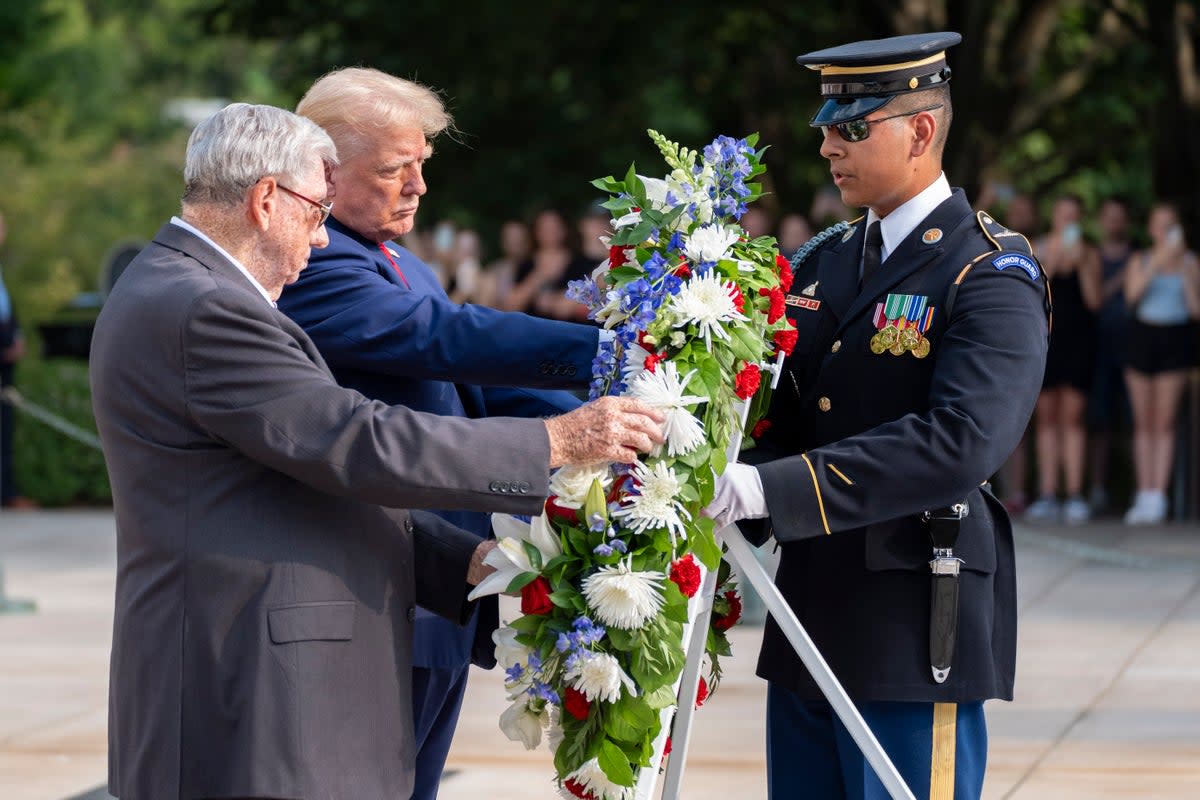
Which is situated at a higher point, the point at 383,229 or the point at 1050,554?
the point at 383,229

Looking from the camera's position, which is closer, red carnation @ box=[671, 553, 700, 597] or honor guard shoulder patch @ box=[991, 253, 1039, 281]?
red carnation @ box=[671, 553, 700, 597]

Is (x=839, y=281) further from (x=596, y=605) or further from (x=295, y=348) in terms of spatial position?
(x=295, y=348)

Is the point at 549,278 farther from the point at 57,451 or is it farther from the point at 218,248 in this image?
the point at 218,248

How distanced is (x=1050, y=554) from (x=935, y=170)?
759 cm

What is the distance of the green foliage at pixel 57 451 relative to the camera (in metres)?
13.7

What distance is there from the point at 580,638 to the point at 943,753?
2.52 feet

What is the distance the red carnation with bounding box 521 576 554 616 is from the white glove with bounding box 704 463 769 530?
1.10ft

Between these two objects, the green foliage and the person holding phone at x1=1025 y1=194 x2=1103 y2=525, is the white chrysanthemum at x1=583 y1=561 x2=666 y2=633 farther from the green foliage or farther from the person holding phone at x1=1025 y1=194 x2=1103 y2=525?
the green foliage

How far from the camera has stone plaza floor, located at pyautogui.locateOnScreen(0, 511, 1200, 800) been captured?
6.08 m

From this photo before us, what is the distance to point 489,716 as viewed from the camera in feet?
23.4

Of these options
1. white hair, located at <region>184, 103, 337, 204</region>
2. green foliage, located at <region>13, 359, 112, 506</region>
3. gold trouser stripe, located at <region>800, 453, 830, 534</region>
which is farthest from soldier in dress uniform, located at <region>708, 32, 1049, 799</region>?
green foliage, located at <region>13, 359, 112, 506</region>

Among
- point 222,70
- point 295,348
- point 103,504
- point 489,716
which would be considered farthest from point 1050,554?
point 222,70

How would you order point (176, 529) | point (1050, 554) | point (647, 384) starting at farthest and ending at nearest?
1. point (1050, 554)
2. point (647, 384)
3. point (176, 529)

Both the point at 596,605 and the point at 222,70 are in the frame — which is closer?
the point at 596,605
